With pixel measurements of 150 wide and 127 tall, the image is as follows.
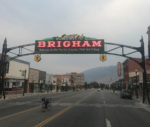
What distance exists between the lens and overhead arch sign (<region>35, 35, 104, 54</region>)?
24.1 metres

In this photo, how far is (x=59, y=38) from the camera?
2519cm

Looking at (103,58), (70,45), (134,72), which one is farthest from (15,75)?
(134,72)

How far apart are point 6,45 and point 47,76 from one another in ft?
122

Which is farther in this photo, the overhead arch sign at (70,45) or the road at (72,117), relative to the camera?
the overhead arch sign at (70,45)

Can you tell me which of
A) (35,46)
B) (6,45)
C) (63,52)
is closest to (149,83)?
(63,52)

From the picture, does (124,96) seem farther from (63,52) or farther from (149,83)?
(63,52)

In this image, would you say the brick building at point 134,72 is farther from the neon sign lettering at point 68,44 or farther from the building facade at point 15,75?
the building facade at point 15,75

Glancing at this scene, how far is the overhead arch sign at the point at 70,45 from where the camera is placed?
24.1 metres

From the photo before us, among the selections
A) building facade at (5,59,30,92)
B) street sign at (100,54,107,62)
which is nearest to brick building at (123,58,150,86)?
street sign at (100,54,107,62)

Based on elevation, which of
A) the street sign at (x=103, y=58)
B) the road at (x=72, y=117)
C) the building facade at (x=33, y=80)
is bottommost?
the road at (x=72, y=117)

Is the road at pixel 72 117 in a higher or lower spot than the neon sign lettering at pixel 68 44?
lower

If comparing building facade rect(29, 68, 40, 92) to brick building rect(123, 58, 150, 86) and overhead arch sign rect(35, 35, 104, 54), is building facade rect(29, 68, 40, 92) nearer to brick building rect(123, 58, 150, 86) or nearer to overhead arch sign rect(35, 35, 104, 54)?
overhead arch sign rect(35, 35, 104, 54)

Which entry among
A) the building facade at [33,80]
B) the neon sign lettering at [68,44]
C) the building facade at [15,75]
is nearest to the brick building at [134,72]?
the neon sign lettering at [68,44]

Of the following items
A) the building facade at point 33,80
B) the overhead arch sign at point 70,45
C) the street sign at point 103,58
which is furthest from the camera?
the building facade at point 33,80
